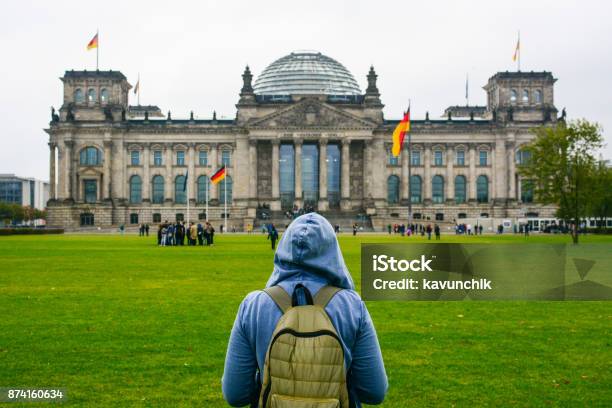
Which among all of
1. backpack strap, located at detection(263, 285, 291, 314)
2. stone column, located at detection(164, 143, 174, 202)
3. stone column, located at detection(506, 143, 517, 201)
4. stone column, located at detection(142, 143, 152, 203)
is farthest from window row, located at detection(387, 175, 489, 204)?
backpack strap, located at detection(263, 285, 291, 314)

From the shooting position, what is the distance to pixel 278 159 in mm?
121250

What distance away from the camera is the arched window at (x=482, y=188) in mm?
125250

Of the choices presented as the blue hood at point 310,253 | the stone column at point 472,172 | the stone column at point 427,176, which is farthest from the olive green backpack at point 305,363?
the stone column at point 472,172

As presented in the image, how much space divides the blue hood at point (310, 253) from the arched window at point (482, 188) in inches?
4835

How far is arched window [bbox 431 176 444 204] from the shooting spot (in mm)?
125075

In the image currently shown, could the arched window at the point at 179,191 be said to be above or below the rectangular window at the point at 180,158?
below

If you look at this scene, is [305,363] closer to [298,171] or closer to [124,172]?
[298,171]

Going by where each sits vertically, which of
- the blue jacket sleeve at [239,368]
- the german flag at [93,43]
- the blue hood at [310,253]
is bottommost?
the blue jacket sleeve at [239,368]

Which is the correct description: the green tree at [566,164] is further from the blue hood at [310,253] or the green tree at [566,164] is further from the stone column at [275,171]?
the blue hood at [310,253]

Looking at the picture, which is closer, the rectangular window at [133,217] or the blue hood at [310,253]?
the blue hood at [310,253]

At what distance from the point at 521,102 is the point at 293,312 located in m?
127

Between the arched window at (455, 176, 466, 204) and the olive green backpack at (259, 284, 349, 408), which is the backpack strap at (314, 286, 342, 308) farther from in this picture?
the arched window at (455, 176, 466, 204)

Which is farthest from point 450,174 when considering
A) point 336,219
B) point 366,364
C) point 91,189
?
point 366,364

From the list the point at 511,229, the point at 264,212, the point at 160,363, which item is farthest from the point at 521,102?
the point at 160,363
